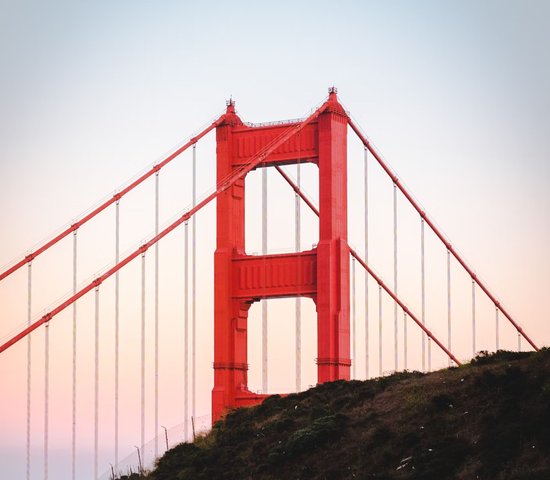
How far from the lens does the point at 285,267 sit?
8688 cm

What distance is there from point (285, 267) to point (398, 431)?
82.9ft

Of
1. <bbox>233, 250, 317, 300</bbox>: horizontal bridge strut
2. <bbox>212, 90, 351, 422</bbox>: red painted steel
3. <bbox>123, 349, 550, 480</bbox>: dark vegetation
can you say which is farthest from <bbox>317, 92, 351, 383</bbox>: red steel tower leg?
<bbox>123, 349, 550, 480</bbox>: dark vegetation

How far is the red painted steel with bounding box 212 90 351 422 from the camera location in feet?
280

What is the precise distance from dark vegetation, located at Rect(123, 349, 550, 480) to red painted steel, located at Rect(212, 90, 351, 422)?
10.6 meters

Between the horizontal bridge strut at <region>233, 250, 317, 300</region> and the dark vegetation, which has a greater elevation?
the horizontal bridge strut at <region>233, 250, 317, 300</region>

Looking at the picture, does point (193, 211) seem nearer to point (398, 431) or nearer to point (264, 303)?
point (264, 303)

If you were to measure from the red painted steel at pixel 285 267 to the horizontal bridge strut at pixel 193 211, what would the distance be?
1.30 feet

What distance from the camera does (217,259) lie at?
87.9 metres

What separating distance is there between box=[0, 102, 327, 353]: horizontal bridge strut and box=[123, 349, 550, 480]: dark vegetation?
8.32 meters

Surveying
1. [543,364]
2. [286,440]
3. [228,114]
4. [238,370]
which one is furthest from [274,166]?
[543,364]

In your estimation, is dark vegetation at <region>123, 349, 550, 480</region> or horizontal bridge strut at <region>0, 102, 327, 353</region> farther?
horizontal bridge strut at <region>0, 102, 327, 353</region>

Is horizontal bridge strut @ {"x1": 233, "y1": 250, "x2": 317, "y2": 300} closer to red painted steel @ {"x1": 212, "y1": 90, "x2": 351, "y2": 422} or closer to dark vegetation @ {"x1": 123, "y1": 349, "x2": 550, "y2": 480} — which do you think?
red painted steel @ {"x1": 212, "y1": 90, "x2": 351, "y2": 422}

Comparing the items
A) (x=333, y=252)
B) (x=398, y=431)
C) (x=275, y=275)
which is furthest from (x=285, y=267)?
(x=398, y=431)

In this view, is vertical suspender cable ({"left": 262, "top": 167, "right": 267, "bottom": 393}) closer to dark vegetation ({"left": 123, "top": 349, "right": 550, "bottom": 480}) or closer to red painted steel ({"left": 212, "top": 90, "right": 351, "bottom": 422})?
red painted steel ({"left": 212, "top": 90, "right": 351, "bottom": 422})
